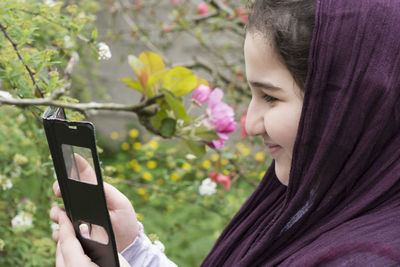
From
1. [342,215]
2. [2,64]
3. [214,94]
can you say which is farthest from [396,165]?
[2,64]

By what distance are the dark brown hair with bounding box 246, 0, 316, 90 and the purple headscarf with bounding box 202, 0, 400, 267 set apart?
0.03 meters

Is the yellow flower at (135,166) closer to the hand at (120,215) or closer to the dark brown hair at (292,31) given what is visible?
the hand at (120,215)

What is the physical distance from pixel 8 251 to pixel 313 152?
93 centimetres

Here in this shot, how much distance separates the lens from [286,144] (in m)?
0.85

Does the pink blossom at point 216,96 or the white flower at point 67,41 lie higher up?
the white flower at point 67,41

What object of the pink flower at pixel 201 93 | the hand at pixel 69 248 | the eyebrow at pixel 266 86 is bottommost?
the pink flower at pixel 201 93

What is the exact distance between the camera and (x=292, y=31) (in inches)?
32.6

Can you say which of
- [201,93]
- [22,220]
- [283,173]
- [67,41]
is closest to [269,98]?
[283,173]

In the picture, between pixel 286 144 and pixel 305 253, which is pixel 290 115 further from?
pixel 305 253

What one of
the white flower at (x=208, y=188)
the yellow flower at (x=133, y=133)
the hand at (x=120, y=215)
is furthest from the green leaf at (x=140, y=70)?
the yellow flower at (x=133, y=133)

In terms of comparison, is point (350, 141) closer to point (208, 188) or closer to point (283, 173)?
point (283, 173)

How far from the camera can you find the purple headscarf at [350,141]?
77cm

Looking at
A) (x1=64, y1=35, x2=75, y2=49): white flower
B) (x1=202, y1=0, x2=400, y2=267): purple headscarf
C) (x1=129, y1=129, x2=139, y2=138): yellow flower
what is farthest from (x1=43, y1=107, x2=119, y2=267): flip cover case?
(x1=129, y1=129, x2=139, y2=138): yellow flower

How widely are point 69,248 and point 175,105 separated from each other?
0.45 meters
